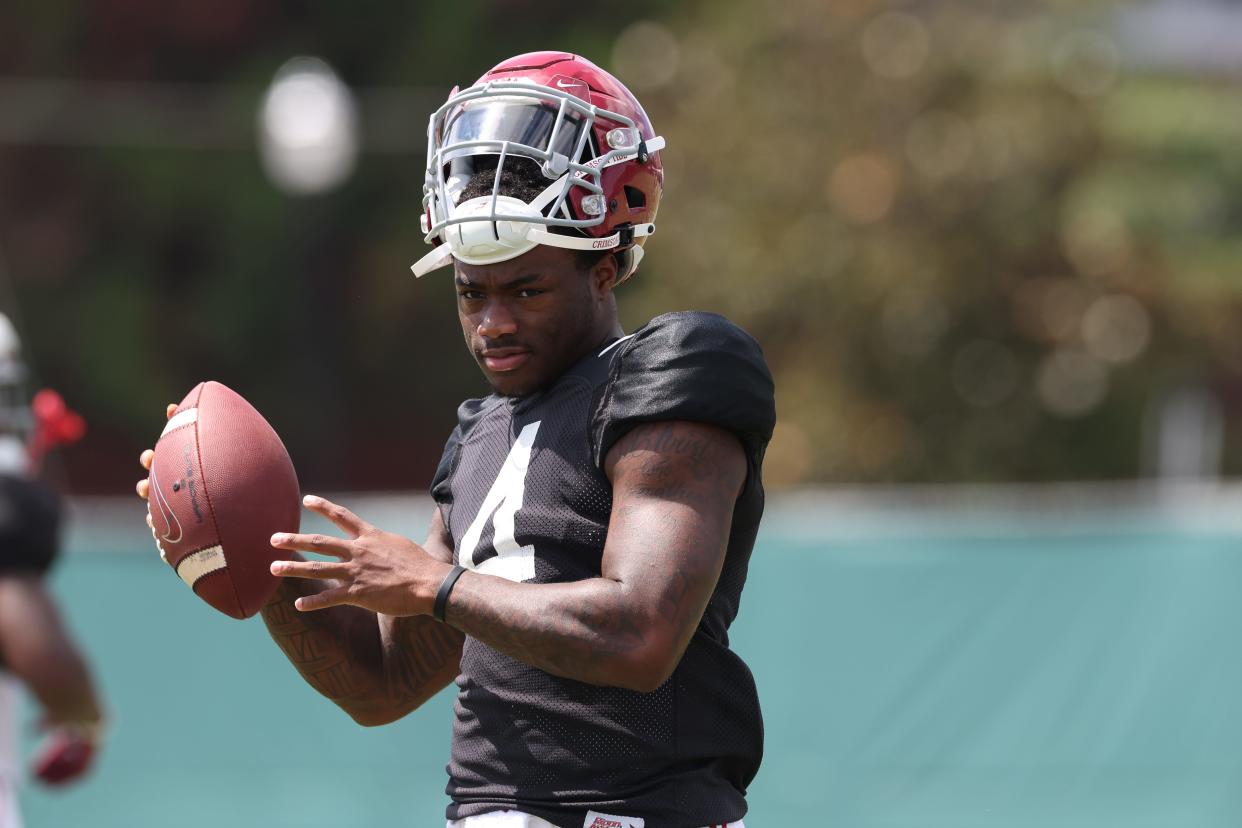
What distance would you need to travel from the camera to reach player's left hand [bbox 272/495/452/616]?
Result: 2.48 metres

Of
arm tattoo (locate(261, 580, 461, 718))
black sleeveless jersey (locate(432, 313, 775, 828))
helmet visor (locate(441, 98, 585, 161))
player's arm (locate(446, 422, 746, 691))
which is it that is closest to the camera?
player's arm (locate(446, 422, 746, 691))

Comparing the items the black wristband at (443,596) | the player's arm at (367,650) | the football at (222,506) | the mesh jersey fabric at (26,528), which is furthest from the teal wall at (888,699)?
the black wristband at (443,596)

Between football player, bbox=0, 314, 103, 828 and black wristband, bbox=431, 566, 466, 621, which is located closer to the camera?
black wristband, bbox=431, 566, 466, 621

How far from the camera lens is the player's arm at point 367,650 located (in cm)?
297

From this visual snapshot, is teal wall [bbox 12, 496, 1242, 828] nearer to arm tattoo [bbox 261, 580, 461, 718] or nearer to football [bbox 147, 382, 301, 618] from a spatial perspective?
arm tattoo [bbox 261, 580, 461, 718]

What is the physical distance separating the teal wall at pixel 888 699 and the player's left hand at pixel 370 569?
15.3ft

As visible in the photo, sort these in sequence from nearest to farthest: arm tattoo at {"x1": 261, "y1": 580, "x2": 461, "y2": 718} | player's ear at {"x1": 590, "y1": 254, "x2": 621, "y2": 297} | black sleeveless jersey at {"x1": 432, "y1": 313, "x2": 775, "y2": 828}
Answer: black sleeveless jersey at {"x1": 432, "y1": 313, "x2": 775, "y2": 828} < player's ear at {"x1": 590, "y1": 254, "x2": 621, "y2": 297} < arm tattoo at {"x1": 261, "y1": 580, "x2": 461, "y2": 718}

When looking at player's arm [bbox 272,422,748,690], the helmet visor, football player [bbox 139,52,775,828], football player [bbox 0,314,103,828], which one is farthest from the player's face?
football player [bbox 0,314,103,828]

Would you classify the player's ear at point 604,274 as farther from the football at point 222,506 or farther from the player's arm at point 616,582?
the football at point 222,506

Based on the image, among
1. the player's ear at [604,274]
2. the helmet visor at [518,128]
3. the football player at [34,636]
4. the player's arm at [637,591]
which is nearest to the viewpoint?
the player's arm at [637,591]


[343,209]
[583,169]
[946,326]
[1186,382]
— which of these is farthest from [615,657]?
[343,209]

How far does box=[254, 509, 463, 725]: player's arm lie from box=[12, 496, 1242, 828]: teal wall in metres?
4.09

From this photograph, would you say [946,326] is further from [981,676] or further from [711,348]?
[711,348]

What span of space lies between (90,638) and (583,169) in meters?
5.11
